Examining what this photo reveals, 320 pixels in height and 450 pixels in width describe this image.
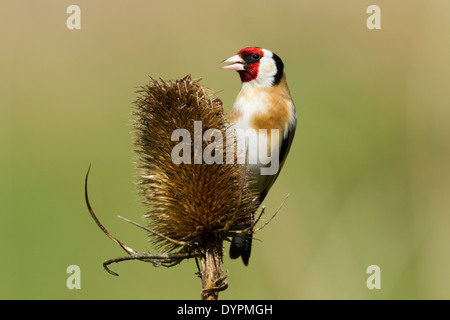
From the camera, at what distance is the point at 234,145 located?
119 inches

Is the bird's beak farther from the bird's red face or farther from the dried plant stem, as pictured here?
the dried plant stem

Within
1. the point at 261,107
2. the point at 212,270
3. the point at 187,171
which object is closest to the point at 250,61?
the point at 261,107

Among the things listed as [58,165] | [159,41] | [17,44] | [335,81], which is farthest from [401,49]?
[17,44]

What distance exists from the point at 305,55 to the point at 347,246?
8.64ft

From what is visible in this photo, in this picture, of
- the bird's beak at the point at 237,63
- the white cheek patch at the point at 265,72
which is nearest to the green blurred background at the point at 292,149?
the white cheek patch at the point at 265,72

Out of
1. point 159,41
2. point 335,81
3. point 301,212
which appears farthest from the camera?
point 159,41

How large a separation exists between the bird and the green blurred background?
1.59 m

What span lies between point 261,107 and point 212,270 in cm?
166

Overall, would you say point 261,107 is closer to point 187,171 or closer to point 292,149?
point 187,171

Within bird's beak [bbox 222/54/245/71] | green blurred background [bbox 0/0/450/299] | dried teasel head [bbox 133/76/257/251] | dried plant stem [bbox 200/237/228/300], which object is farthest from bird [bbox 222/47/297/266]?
green blurred background [bbox 0/0/450/299]

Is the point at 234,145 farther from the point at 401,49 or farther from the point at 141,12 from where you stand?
the point at 141,12

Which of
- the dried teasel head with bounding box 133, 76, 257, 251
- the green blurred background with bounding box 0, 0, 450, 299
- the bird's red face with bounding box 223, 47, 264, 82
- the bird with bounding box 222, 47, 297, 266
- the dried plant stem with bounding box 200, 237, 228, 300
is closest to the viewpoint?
the dried plant stem with bounding box 200, 237, 228, 300

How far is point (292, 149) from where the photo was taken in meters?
6.77

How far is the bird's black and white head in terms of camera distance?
13.8ft
